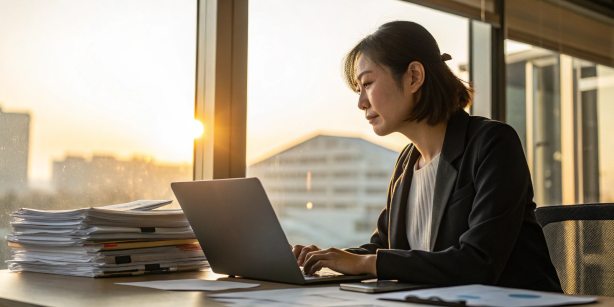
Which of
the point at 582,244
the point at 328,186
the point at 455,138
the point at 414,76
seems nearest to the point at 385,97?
the point at 414,76

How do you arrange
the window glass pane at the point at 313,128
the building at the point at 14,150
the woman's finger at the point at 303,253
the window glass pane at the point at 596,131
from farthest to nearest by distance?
the window glass pane at the point at 596,131 < the window glass pane at the point at 313,128 < the building at the point at 14,150 < the woman's finger at the point at 303,253

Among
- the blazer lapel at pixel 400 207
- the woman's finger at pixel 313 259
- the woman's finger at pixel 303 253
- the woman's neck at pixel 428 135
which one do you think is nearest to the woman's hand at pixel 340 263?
the woman's finger at pixel 313 259

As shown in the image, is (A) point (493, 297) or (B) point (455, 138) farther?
(B) point (455, 138)

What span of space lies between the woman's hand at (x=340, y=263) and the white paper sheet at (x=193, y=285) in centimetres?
14

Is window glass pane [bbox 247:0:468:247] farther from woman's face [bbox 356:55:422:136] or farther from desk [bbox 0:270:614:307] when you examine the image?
desk [bbox 0:270:614:307]

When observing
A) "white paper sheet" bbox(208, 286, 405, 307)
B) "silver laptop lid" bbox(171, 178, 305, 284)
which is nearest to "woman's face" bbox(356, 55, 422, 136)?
"silver laptop lid" bbox(171, 178, 305, 284)

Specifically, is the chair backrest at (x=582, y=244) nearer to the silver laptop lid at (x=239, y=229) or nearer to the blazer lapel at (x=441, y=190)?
the blazer lapel at (x=441, y=190)

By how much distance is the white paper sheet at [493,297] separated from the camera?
0.75m

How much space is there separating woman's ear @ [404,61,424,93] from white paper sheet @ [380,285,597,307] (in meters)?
0.79

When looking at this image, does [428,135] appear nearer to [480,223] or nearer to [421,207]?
[421,207]

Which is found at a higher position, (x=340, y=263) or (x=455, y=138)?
(x=455, y=138)

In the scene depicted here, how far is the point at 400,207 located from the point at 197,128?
2.86 feet

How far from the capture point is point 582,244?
146cm

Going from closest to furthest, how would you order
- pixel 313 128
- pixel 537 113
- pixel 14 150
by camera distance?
pixel 14 150 → pixel 313 128 → pixel 537 113
